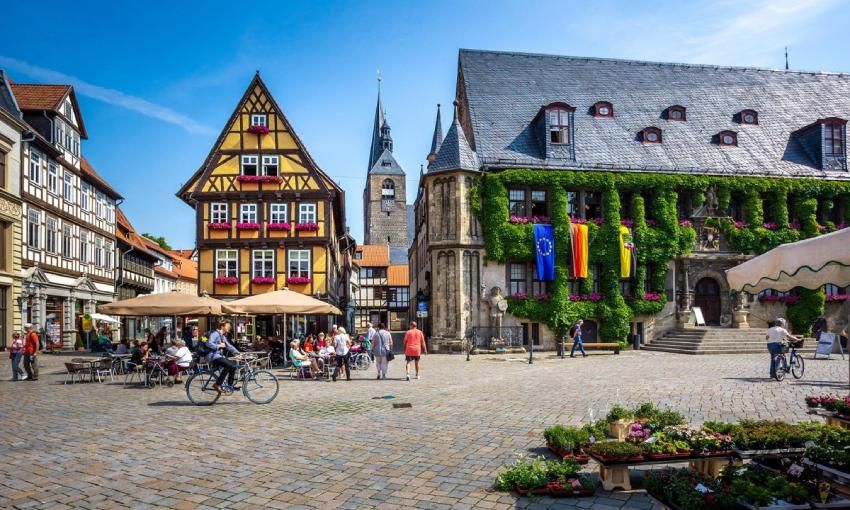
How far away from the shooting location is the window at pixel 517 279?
31.2m

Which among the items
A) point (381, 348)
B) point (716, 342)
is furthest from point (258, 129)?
point (716, 342)

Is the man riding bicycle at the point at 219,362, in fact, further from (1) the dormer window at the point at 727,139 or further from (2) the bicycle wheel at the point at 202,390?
(1) the dormer window at the point at 727,139

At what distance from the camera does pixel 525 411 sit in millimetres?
11430

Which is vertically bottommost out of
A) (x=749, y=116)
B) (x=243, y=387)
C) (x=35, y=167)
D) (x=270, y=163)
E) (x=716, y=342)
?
(x=716, y=342)

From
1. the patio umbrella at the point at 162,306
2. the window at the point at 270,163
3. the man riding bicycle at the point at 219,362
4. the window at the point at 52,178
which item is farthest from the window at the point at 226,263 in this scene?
the man riding bicycle at the point at 219,362

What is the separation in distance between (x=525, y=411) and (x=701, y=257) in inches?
946

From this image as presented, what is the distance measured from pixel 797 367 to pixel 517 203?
16080mm

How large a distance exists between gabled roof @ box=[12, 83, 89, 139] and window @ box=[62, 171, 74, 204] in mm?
3365

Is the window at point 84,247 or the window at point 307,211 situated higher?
the window at point 307,211

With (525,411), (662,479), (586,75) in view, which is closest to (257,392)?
(525,411)

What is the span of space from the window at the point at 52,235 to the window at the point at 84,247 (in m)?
3.50

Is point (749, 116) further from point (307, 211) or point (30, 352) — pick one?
point (30, 352)

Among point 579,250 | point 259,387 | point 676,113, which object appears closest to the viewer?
point 259,387

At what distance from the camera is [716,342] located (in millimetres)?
28297
